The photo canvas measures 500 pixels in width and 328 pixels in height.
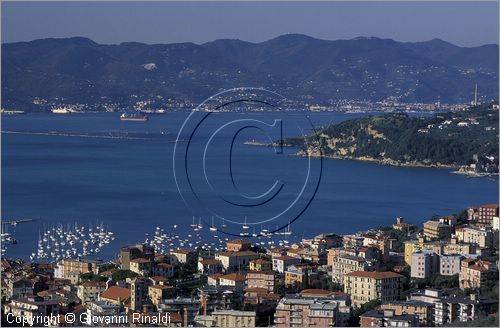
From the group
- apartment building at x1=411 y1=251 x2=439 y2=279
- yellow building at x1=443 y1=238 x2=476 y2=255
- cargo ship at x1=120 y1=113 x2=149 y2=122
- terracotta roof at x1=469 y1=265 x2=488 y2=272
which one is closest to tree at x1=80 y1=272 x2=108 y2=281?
apartment building at x1=411 y1=251 x2=439 y2=279

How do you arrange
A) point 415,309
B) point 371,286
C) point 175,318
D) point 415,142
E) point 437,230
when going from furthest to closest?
point 415,142 < point 437,230 < point 371,286 < point 415,309 < point 175,318

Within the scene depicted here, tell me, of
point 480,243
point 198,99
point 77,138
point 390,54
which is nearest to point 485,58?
point 390,54

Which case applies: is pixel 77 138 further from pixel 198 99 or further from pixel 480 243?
pixel 480 243

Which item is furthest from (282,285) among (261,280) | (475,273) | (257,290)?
(475,273)

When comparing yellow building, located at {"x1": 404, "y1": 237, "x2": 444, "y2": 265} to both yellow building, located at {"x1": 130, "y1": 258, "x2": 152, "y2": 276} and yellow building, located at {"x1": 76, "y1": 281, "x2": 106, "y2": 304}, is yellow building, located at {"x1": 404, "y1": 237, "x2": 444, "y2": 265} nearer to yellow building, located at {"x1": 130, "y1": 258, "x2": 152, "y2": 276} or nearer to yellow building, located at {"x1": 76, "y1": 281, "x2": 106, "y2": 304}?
yellow building, located at {"x1": 130, "y1": 258, "x2": 152, "y2": 276}

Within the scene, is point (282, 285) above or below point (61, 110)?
below

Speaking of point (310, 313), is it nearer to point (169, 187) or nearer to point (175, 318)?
point (175, 318)

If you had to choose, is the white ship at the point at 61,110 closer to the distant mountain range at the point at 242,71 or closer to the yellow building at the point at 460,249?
the distant mountain range at the point at 242,71
